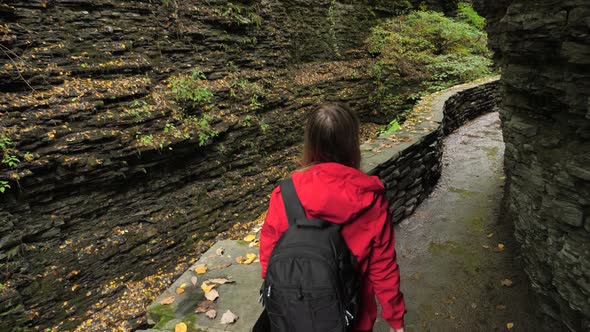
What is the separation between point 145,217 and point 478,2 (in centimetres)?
760

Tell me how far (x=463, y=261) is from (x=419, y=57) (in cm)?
1145

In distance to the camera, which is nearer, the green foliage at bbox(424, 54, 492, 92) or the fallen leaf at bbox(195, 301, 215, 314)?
the fallen leaf at bbox(195, 301, 215, 314)

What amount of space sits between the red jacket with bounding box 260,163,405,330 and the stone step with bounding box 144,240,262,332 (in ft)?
1.51

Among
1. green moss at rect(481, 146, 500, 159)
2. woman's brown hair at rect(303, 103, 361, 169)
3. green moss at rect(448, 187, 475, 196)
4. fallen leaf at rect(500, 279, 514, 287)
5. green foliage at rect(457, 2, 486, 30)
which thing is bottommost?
fallen leaf at rect(500, 279, 514, 287)

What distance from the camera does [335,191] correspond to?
1.55 metres

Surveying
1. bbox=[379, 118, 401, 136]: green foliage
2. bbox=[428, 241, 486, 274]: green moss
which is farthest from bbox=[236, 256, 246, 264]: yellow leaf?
bbox=[379, 118, 401, 136]: green foliage

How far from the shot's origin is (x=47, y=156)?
20.2 feet

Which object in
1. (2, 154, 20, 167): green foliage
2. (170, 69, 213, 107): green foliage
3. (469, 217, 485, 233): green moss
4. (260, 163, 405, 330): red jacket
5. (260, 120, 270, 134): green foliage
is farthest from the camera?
(260, 120, 270, 134): green foliage

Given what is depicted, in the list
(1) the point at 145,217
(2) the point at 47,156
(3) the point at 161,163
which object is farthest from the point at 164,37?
(1) the point at 145,217

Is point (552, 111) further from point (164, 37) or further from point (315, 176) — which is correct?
point (164, 37)

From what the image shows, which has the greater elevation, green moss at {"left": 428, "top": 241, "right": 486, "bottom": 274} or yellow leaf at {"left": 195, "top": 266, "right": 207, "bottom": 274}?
yellow leaf at {"left": 195, "top": 266, "right": 207, "bottom": 274}

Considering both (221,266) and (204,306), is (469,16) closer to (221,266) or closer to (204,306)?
(221,266)

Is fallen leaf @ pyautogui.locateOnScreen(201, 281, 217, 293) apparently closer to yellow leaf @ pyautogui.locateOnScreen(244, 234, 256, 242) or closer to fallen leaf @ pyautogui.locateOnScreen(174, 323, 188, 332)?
fallen leaf @ pyautogui.locateOnScreen(174, 323, 188, 332)

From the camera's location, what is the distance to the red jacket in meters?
1.54
